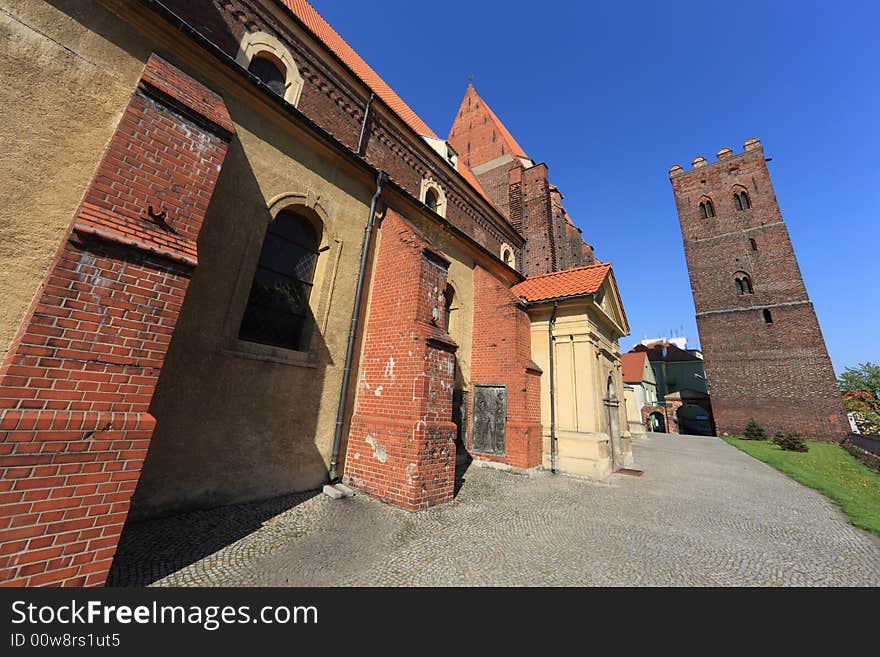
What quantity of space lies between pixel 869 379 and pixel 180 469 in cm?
4433

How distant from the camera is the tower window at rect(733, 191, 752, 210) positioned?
1148 inches

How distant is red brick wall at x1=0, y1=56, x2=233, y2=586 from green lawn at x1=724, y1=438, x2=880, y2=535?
1081 centimetres

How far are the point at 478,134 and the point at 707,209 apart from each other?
2517 cm

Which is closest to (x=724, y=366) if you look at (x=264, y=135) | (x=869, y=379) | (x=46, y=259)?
(x=869, y=379)

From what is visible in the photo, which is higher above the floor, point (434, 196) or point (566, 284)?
point (434, 196)

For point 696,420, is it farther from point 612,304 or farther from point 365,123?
point 365,123

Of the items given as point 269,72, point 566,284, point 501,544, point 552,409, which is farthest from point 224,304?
point 566,284

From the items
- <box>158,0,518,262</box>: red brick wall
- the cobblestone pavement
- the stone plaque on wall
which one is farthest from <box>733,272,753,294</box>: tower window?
the stone plaque on wall

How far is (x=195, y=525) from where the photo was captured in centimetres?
397

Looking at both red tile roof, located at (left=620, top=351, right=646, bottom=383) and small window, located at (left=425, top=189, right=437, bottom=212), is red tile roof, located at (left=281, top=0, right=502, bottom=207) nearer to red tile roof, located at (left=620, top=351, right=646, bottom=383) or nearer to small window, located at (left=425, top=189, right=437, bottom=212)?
small window, located at (left=425, top=189, right=437, bottom=212)

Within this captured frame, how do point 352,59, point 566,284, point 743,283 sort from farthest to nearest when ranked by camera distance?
point 743,283 → point 566,284 → point 352,59

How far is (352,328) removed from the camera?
6.52 meters

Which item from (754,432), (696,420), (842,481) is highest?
(696,420)

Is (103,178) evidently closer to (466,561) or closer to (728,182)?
(466,561)
